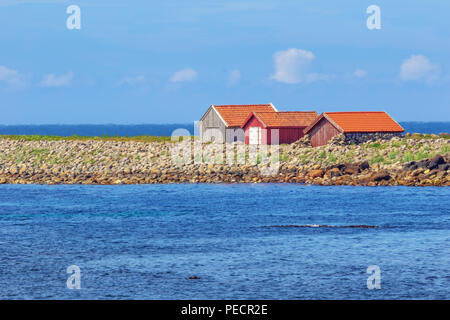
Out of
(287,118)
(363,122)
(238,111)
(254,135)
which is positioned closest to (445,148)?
(363,122)

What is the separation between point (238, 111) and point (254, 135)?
595 centimetres

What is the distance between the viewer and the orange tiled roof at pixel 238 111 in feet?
241

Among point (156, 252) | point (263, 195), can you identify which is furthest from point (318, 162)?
point (156, 252)

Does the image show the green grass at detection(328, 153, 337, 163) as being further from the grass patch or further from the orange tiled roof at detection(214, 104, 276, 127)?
the orange tiled roof at detection(214, 104, 276, 127)

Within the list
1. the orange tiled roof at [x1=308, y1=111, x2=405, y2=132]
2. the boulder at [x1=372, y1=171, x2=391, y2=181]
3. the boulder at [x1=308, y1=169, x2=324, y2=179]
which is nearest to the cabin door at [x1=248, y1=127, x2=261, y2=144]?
the orange tiled roof at [x1=308, y1=111, x2=405, y2=132]

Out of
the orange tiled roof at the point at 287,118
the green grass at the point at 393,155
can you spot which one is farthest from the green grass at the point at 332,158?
the orange tiled roof at the point at 287,118

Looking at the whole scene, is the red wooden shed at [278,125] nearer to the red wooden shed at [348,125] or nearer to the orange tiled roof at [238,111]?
the red wooden shed at [348,125]

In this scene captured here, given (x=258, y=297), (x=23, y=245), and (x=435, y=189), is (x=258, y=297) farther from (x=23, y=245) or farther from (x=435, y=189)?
(x=435, y=189)

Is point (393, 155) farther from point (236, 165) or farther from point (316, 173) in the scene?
point (236, 165)

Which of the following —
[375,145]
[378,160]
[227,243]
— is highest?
[375,145]

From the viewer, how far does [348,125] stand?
212 feet

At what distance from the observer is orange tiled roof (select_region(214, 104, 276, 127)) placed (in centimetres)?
7356

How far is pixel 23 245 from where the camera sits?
31.9 metres

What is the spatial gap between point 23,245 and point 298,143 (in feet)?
124
